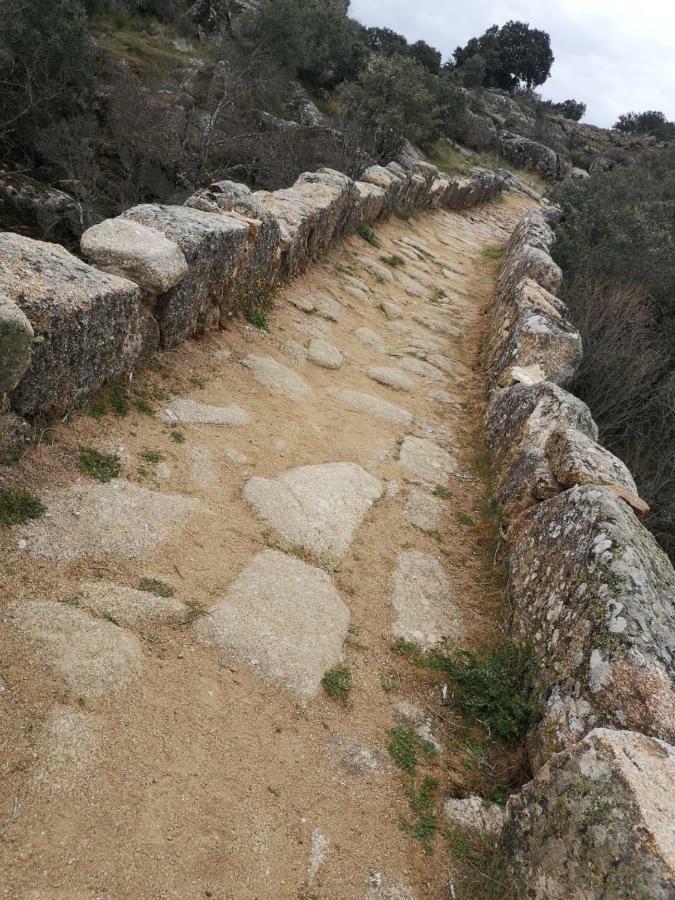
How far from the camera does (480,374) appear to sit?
23.6 feet

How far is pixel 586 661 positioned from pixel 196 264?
3.77 meters

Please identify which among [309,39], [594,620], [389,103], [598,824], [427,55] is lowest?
[598,824]

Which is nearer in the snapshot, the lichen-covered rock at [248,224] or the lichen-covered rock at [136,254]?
the lichen-covered rock at [136,254]

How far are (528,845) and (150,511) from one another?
2203 millimetres

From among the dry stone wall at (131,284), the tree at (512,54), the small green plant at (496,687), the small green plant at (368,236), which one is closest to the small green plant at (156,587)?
the dry stone wall at (131,284)

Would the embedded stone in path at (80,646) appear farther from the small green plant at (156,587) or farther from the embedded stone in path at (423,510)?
the embedded stone in path at (423,510)

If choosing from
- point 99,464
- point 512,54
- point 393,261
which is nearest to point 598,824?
point 99,464

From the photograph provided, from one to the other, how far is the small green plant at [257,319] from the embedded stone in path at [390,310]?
2580 mm

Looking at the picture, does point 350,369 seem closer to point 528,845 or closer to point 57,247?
point 57,247

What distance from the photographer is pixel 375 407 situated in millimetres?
5574

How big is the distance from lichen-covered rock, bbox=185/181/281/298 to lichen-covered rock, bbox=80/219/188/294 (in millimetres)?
1375

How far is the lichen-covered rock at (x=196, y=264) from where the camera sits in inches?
175

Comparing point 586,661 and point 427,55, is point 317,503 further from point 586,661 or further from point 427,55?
point 427,55

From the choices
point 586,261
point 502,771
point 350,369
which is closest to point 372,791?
point 502,771
